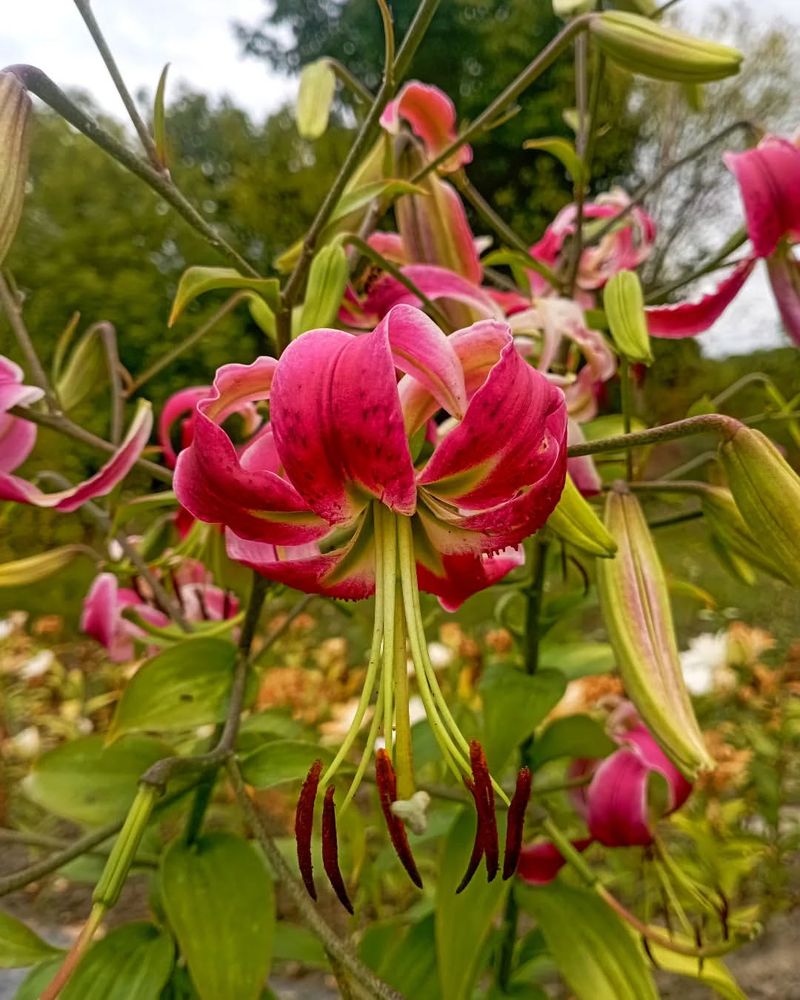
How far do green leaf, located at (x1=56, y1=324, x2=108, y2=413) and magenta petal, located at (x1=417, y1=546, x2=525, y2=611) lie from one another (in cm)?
25

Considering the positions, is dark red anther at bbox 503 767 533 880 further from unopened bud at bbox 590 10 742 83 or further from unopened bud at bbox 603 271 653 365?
unopened bud at bbox 590 10 742 83

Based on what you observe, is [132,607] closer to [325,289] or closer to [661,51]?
[325,289]

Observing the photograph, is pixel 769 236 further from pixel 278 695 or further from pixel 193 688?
pixel 278 695

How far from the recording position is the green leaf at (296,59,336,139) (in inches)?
18.4

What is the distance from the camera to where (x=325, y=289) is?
0.91ft

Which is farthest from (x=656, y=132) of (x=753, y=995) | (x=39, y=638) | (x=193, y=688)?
(x=193, y=688)

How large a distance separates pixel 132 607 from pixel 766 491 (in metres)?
0.36

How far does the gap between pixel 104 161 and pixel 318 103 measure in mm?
4325

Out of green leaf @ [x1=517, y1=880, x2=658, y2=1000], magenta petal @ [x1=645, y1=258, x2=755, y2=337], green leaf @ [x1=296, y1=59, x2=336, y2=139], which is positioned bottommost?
green leaf @ [x1=517, y1=880, x2=658, y2=1000]

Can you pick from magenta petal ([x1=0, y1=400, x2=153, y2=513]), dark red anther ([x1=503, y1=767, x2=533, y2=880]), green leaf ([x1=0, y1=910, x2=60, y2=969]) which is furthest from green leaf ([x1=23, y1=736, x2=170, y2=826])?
A: dark red anther ([x1=503, y1=767, x2=533, y2=880])

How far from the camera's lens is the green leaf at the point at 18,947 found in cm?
39

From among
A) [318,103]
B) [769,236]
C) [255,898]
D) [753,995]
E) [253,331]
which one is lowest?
[753,995]

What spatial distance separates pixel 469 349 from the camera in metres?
0.23

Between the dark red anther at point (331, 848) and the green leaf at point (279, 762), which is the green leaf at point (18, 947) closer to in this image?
the green leaf at point (279, 762)
